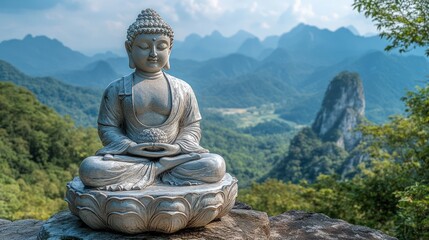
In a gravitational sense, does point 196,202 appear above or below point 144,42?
below

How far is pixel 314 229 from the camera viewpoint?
6.09 meters

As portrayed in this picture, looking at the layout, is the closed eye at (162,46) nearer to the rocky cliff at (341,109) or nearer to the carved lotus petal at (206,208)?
the carved lotus petal at (206,208)

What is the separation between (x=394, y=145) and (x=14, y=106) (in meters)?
26.6

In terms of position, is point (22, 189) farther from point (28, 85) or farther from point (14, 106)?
point (28, 85)

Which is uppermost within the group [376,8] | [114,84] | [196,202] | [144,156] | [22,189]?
[376,8]

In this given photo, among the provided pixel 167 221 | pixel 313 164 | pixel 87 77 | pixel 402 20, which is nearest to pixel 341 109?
pixel 313 164

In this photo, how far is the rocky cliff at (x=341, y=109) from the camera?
6938 cm

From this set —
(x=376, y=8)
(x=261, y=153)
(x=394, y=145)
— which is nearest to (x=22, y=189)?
(x=394, y=145)

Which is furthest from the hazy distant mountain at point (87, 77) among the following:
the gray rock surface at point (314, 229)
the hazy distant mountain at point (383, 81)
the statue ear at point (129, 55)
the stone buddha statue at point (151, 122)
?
the stone buddha statue at point (151, 122)

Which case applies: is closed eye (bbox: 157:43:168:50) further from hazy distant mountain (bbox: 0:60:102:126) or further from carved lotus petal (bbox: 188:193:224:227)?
hazy distant mountain (bbox: 0:60:102:126)

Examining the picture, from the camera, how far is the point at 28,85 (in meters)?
81.2

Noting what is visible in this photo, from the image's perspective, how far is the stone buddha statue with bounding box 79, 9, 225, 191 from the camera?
4.89m

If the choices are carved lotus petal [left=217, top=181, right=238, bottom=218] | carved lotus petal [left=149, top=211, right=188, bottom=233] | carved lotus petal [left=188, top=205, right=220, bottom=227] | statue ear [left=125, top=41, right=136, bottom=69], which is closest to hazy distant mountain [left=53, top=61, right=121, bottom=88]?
statue ear [left=125, top=41, right=136, bottom=69]

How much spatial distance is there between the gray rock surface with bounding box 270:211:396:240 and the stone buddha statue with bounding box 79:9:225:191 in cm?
160
